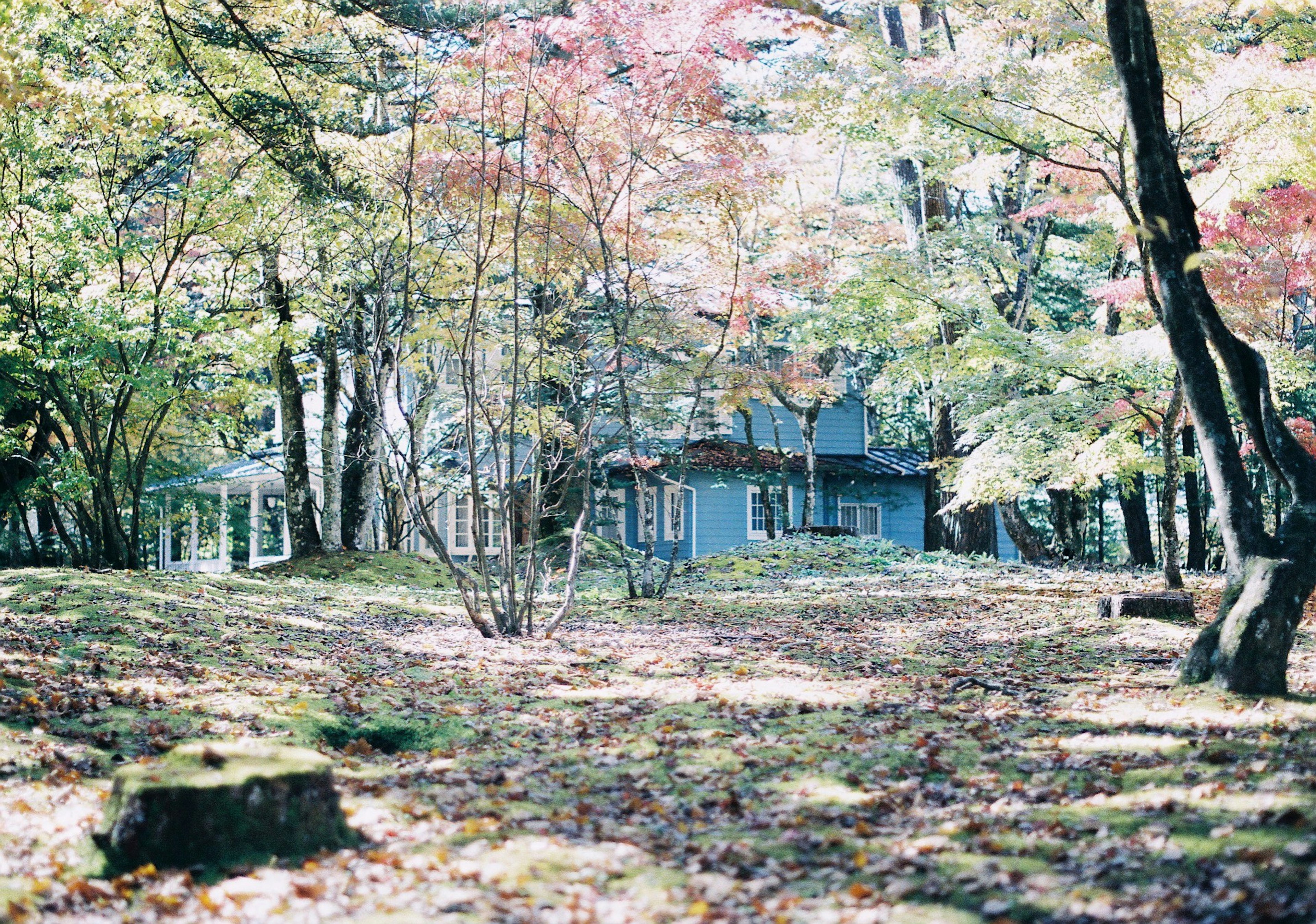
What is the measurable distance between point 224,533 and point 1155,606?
2290 centimetres

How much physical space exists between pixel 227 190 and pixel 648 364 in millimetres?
8109

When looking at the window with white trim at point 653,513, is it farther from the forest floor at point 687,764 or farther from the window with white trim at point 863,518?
the forest floor at point 687,764

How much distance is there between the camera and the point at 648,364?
20.0m

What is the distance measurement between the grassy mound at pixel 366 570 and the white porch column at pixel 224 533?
23.8 feet

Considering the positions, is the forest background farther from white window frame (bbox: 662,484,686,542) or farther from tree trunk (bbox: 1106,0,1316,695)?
white window frame (bbox: 662,484,686,542)

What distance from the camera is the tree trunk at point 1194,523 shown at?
61.5ft

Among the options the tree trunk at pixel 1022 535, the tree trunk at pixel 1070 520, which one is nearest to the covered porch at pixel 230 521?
the tree trunk at pixel 1022 535

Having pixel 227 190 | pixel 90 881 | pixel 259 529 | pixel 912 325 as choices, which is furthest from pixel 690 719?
pixel 259 529

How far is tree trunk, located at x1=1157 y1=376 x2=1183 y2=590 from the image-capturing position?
39.7 ft

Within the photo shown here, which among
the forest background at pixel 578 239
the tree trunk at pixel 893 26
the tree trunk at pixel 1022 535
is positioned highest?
the tree trunk at pixel 893 26

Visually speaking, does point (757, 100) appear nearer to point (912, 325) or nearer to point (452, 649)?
point (912, 325)

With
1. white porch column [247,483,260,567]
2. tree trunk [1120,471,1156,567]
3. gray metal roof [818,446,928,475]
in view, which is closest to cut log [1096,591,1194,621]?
tree trunk [1120,471,1156,567]

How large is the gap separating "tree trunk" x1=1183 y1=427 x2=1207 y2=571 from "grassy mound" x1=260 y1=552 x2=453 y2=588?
11978mm

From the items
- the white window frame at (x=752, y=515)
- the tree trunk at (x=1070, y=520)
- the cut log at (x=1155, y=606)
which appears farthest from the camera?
the white window frame at (x=752, y=515)
